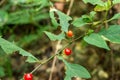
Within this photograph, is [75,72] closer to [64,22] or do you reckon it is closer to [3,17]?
[64,22]

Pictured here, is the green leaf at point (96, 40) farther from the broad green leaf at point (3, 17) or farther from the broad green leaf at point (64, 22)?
the broad green leaf at point (3, 17)

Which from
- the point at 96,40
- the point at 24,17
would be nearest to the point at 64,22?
the point at 96,40

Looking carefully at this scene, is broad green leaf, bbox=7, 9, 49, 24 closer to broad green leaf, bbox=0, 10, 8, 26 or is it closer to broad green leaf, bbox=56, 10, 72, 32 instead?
broad green leaf, bbox=0, 10, 8, 26

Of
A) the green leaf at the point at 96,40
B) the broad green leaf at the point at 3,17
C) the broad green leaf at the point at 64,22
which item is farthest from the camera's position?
the broad green leaf at the point at 3,17

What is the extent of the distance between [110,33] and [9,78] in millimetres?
1736

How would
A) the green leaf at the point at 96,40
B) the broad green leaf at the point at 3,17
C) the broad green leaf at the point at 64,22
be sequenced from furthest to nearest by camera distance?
the broad green leaf at the point at 3,17 → the broad green leaf at the point at 64,22 → the green leaf at the point at 96,40

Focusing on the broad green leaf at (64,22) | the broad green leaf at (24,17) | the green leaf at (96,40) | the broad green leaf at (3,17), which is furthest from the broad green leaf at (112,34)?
the broad green leaf at (3,17)

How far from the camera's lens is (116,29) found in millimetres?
1501

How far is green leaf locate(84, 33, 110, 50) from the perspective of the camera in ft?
4.53

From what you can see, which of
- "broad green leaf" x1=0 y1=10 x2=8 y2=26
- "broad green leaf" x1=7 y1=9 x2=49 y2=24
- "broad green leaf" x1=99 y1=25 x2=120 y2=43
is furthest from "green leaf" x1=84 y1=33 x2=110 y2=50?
"broad green leaf" x1=0 y1=10 x2=8 y2=26

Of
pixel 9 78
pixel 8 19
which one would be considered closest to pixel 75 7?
pixel 8 19

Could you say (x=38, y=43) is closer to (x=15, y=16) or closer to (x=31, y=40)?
(x=31, y=40)

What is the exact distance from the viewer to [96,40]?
4.64 feet

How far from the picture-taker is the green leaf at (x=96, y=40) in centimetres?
138
